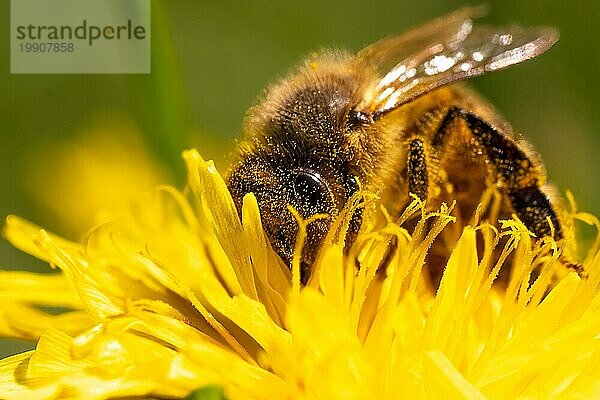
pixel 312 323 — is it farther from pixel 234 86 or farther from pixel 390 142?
pixel 234 86

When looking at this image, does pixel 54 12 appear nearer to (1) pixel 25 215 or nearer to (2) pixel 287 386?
(1) pixel 25 215

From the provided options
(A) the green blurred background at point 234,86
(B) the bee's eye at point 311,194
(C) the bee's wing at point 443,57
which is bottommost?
(B) the bee's eye at point 311,194

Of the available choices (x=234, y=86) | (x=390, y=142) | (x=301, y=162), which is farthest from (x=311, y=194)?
(x=234, y=86)

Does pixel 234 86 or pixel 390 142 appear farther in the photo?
pixel 234 86

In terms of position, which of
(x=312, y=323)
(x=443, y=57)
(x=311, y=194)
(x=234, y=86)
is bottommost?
(x=312, y=323)

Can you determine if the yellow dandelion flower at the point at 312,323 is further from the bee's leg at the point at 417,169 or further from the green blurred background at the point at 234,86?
the green blurred background at the point at 234,86

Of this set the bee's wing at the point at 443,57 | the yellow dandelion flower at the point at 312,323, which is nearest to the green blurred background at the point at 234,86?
the yellow dandelion flower at the point at 312,323
